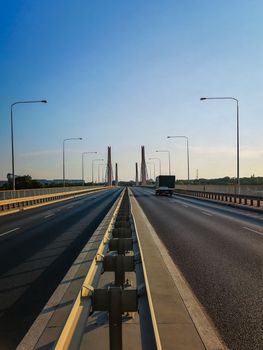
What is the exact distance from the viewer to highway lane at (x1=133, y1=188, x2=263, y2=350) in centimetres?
551

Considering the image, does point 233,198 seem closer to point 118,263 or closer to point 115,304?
point 118,263

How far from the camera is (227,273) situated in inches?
350

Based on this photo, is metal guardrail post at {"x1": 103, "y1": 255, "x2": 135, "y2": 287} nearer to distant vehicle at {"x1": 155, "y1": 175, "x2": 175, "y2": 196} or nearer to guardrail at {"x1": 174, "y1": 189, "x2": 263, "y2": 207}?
guardrail at {"x1": 174, "y1": 189, "x2": 263, "y2": 207}

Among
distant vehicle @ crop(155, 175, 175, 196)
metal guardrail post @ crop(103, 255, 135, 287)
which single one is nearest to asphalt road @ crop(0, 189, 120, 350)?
metal guardrail post @ crop(103, 255, 135, 287)

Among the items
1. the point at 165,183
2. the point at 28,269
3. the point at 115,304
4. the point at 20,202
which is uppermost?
the point at 165,183

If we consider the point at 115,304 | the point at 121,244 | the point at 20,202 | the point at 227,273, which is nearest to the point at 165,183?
the point at 20,202

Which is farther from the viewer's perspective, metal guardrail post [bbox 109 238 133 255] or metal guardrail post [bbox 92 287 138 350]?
metal guardrail post [bbox 109 238 133 255]

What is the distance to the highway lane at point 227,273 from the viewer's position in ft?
18.1

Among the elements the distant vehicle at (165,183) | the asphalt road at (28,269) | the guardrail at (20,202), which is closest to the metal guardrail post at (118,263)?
the asphalt road at (28,269)

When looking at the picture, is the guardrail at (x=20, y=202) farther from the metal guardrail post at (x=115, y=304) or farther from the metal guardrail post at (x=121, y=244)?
the metal guardrail post at (x=115, y=304)

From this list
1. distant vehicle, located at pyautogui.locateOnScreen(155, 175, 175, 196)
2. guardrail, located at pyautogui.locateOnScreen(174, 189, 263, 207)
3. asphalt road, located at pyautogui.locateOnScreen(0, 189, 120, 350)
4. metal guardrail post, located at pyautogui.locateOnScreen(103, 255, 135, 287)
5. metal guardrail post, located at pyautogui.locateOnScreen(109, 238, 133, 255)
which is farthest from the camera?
distant vehicle, located at pyautogui.locateOnScreen(155, 175, 175, 196)

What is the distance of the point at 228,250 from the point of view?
39.3ft

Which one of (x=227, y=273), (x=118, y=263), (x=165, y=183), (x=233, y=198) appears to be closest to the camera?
(x=118, y=263)

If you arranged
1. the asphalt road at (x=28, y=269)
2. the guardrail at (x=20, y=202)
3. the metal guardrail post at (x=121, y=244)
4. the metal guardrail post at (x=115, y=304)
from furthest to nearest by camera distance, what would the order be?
the guardrail at (x=20, y=202)
the metal guardrail post at (x=121, y=244)
the asphalt road at (x=28, y=269)
the metal guardrail post at (x=115, y=304)
